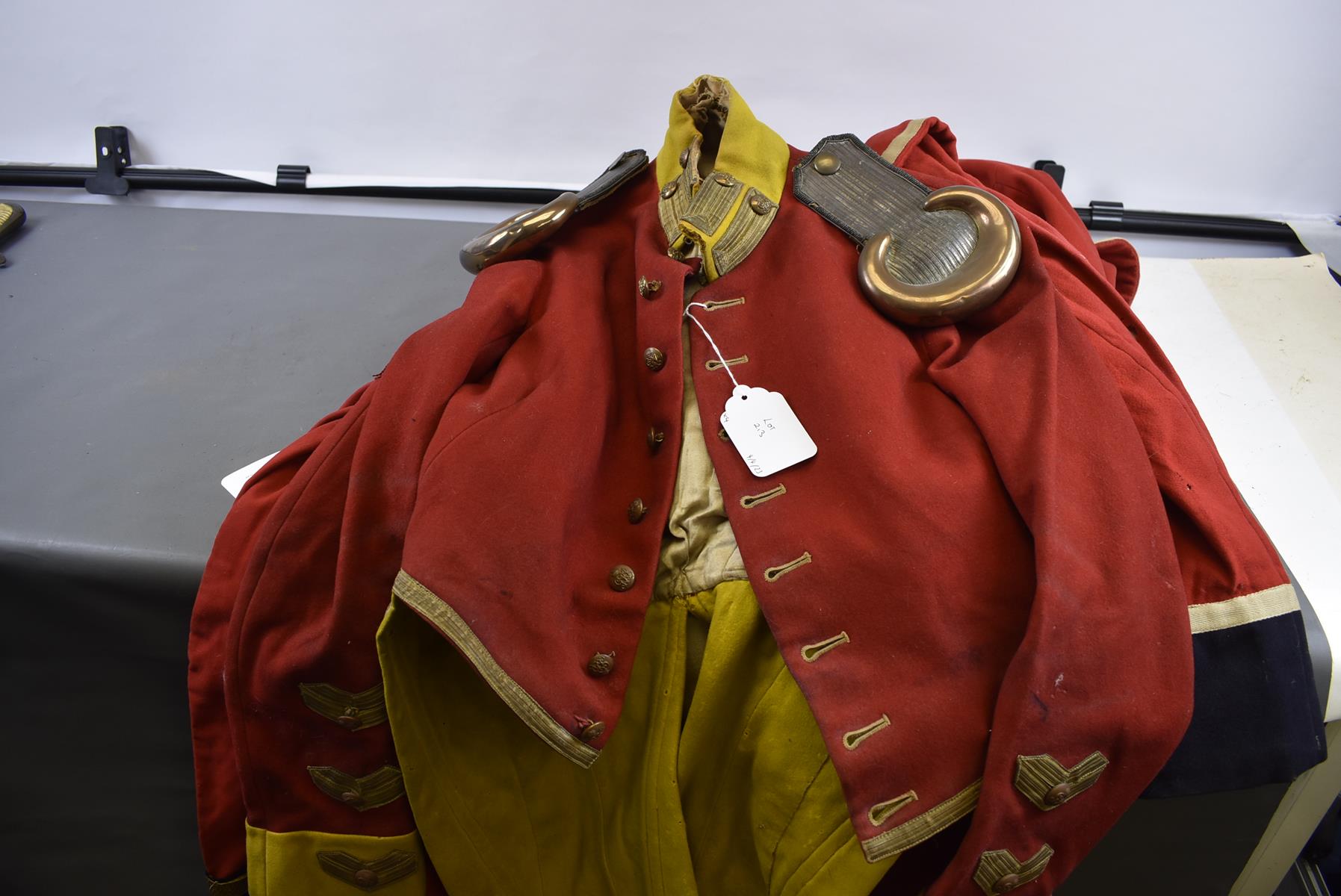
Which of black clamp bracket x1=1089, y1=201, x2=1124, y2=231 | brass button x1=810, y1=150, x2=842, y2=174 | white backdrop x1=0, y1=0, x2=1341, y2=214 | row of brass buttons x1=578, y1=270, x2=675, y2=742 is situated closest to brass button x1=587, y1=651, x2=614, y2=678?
row of brass buttons x1=578, y1=270, x2=675, y2=742

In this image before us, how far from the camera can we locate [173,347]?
44.3 inches

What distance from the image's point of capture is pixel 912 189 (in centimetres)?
77

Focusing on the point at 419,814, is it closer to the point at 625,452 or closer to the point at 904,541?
the point at 625,452

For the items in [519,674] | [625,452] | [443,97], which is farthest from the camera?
[443,97]

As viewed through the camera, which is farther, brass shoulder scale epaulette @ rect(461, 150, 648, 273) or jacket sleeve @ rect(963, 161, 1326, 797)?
brass shoulder scale epaulette @ rect(461, 150, 648, 273)

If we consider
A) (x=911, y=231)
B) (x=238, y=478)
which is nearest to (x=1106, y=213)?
(x=911, y=231)

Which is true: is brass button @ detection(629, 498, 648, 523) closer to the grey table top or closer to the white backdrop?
the grey table top

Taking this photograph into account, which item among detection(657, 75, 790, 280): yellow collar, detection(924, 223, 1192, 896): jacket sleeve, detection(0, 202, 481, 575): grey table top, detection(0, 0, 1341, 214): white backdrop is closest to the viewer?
detection(924, 223, 1192, 896): jacket sleeve

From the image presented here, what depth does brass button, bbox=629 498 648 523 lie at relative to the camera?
0.71 metres

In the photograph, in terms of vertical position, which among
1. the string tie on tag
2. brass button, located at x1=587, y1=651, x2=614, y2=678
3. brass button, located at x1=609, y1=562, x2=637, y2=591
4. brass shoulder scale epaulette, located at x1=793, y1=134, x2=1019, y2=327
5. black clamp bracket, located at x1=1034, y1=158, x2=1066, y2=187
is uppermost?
black clamp bracket, located at x1=1034, y1=158, x2=1066, y2=187

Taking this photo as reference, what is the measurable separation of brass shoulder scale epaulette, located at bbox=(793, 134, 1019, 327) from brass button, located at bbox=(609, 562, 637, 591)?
0.28m

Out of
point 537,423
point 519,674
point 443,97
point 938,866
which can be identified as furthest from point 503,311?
point 443,97

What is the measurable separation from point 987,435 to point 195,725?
2.22 ft

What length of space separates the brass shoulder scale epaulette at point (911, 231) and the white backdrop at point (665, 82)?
1.91 ft
